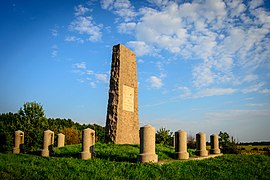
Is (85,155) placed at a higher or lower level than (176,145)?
lower

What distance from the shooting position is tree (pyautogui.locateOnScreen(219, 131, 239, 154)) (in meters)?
21.9

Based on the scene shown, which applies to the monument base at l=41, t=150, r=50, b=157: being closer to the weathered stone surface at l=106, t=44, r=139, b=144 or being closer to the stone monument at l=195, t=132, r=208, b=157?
the weathered stone surface at l=106, t=44, r=139, b=144

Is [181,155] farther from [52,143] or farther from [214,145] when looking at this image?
[52,143]

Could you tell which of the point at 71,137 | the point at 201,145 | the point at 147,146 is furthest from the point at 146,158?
the point at 71,137

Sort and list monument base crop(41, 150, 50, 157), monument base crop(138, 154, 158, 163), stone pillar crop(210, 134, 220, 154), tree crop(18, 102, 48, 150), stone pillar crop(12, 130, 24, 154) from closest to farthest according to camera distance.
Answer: monument base crop(138, 154, 158, 163), monument base crop(41, 150, 50, 157), stone pillar crop(210, 134, 220, 154), stone pillar crop(12, 130, 24, 154), tree crop(18, 102, 48, 150)

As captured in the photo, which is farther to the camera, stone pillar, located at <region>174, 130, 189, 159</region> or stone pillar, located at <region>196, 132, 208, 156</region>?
stone pillar, located at <region>196, 132, 208, 156</region>

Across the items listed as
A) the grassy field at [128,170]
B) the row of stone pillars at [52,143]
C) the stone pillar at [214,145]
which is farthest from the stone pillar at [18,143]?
the stone pillar at [214,145]

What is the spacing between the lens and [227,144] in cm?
2203

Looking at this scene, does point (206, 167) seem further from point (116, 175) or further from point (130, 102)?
point (130, 102)

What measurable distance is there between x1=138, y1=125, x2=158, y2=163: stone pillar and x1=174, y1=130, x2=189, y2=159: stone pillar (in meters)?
2.01

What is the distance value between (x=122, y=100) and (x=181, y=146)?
5653mm

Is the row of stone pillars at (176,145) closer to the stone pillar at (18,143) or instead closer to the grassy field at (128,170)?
the grassy field at (128,170)

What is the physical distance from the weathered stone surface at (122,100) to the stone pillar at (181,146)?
461cm

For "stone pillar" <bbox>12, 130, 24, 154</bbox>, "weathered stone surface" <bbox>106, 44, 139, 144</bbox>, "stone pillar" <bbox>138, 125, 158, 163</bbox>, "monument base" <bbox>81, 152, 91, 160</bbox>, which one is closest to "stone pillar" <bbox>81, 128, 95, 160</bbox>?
"monument base" <bbox>81, 152, 91, 160</bbox>
